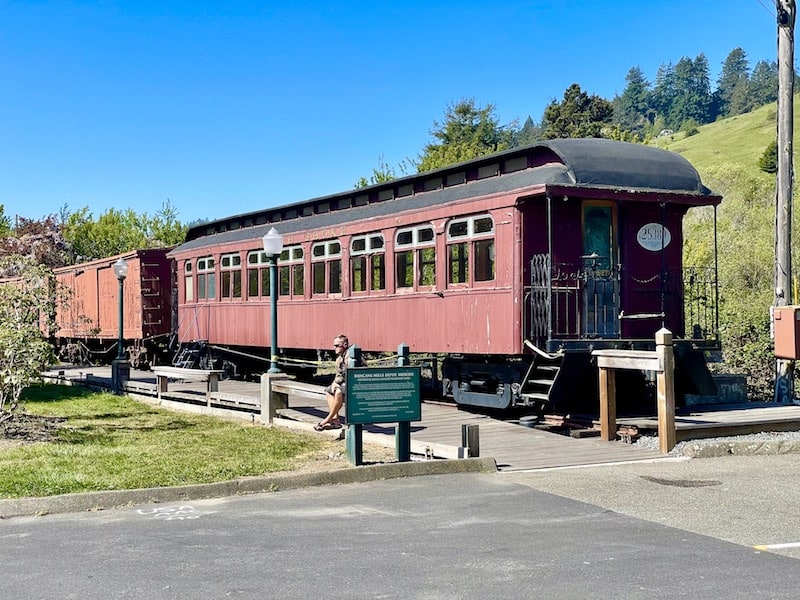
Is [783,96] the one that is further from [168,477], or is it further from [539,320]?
[168,477]

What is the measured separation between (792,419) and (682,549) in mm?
6490

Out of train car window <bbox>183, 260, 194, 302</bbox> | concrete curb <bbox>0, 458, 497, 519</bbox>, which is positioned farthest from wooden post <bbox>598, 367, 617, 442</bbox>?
train car window <bbox>183, 260, 194, 302</bbox>

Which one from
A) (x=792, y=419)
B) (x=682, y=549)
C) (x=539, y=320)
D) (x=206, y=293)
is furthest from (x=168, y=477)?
(x=206, y=293)

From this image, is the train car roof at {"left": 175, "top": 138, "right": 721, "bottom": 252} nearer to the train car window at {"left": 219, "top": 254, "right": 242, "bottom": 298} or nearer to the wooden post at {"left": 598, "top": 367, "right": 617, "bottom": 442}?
the wooden post at {"left": 598, "top": 367, "right": 617, "bottom": 442}

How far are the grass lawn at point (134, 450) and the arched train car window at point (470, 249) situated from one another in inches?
137

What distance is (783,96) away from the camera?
15.3m

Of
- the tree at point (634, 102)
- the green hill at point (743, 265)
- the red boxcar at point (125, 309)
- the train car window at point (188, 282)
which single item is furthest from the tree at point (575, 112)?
the tree at point (634, 102)

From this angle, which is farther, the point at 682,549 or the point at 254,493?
the point at 254,493

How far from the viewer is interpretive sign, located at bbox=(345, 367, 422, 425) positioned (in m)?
10.3

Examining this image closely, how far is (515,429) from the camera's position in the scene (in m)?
13.4

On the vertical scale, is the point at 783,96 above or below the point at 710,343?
above

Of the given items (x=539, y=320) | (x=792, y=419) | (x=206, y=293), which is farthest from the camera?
(x=206, y=293)

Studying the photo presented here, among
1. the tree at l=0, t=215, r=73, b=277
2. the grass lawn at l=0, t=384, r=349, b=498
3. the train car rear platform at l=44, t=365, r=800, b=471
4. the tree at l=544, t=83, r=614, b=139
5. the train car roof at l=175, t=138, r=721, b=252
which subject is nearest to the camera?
the grass lawn at l=0, t=384, r=349, b=498

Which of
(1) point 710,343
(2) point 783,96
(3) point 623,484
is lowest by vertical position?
(3) point 623,484
